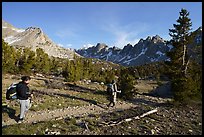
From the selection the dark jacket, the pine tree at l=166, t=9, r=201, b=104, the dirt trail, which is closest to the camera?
the dark jacket

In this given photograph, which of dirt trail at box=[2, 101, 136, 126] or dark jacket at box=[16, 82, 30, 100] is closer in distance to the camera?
dark jacket at box=[16, 82, 30, 100]

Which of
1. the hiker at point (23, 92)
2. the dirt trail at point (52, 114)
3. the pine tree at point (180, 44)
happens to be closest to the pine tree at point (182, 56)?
the pine tree at point (180, 44)

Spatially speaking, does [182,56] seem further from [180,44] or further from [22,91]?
[22,91]

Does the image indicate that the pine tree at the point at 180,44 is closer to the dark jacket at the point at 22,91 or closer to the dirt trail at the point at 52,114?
the dirt trail at the point at 52,114

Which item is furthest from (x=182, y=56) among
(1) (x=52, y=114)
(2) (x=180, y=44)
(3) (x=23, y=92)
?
(3) (x=23, y=92)

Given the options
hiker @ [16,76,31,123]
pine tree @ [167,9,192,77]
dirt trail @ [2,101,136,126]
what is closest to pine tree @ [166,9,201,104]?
pine tree @ [167,9,192,77]

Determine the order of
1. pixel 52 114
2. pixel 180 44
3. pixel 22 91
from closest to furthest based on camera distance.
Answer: pixel 22 91 < pixel 52 114 < pixel 180 44

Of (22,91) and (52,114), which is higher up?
(22,91)

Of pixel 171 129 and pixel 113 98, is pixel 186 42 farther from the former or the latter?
pixel 171 129

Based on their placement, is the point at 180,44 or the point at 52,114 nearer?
the point at 52,114

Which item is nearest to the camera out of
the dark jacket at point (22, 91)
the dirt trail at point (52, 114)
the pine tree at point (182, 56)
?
the dark jacket at point (22, 91)

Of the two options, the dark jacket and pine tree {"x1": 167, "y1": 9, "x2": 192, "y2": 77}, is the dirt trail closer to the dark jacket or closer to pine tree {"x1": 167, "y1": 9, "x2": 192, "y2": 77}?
the dark jacket

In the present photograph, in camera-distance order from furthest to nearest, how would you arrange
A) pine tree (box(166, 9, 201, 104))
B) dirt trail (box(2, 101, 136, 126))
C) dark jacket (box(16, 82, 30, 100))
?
pine tree (box(166, 9, 201, 104))
dirt trail (box(2, 101, 136, 126))
dark jacket (box(16, 82, 30, 100))

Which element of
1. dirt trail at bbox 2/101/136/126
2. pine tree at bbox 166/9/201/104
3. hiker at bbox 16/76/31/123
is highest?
pine tree at bbox 166/9/201/104
